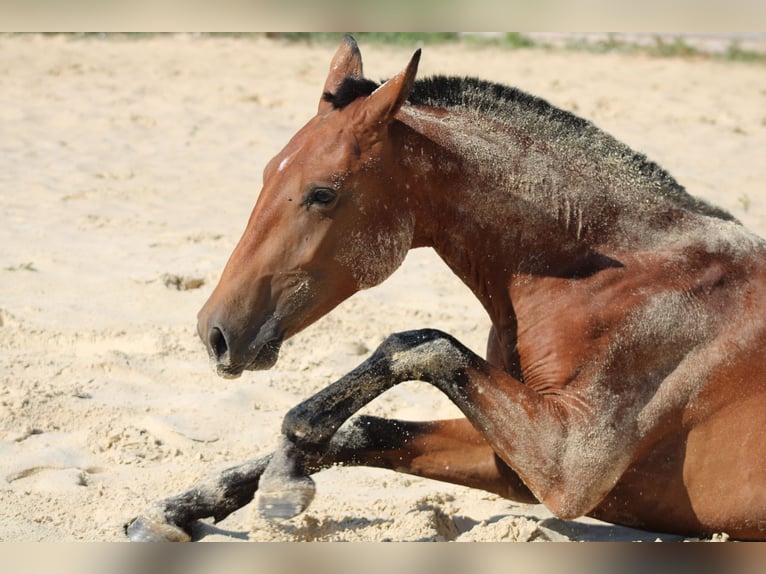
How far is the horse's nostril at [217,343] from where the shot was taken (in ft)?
11.2

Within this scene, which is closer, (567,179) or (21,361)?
(567,179)

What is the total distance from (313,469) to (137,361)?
1.88 metres

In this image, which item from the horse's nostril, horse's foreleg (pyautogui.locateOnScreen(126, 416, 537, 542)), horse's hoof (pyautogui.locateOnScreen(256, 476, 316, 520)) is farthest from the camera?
horse's foreleg (pyautogui.locateOnScreen(126, 416, 537, 542))

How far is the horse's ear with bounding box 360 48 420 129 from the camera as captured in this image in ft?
11.4

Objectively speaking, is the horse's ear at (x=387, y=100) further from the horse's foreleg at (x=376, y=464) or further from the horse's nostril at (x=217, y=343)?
the horse's foreleg at (x=376, y=464)

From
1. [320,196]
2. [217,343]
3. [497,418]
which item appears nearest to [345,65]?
[320,196]

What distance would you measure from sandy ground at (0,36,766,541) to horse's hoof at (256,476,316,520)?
0.14 metres

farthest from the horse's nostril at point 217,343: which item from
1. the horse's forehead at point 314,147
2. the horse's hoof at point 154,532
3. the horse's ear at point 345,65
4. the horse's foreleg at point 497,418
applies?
the horse's ear at point 345,65

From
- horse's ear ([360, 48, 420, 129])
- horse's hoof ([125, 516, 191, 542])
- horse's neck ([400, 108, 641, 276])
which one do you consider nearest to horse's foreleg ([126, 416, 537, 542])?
A: horse's hoof ([125, 516, 191, 542])

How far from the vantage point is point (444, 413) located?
16.5 feet

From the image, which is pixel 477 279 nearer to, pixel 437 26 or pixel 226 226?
pixel 437 26

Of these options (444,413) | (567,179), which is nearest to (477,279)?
(567,179)

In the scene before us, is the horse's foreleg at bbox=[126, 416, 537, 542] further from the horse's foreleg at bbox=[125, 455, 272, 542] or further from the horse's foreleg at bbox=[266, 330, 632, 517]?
the horse's foreleg at bbox=[266, 330, 632, 517]

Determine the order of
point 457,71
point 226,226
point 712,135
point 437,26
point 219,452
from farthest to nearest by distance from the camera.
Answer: point 457,71 → point 712,135 → point 226,226 → point 219,452 → point 437,26
